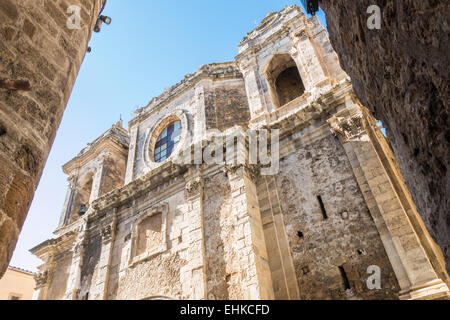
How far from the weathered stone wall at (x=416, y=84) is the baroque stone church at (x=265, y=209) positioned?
5.14m

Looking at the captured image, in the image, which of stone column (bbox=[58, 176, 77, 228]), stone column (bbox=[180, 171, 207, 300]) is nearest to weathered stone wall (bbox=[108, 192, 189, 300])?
stone column (bbox=[180, 171, 207, 300])

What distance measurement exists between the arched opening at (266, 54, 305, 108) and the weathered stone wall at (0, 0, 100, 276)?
31.7ft

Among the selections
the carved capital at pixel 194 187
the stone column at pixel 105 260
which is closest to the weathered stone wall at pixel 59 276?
the stone column at pixel 105 260

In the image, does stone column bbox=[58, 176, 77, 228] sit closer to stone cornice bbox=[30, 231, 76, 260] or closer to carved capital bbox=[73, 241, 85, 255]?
stone cornice bbox=[30, 231, 76, 260]

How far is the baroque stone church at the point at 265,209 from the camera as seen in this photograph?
22.6 feet

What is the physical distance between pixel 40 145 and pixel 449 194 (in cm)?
256

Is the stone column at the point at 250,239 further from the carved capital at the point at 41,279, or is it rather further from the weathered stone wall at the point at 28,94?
the carved capital at the point at 41,279

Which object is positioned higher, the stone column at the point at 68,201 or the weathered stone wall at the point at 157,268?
the stone column at the point at 68,201

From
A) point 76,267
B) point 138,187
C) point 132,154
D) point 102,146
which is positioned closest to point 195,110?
point 132,154

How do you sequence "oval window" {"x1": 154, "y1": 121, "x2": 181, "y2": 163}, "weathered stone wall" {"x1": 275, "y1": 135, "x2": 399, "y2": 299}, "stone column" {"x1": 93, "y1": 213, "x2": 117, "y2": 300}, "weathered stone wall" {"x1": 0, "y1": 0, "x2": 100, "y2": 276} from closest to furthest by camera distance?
"weathered stone wall" {"x1": 0, "y1": 0, "x2": 100, "y2": 276} < "weathered stone wall" {"x1": 275, "y1": 135, "x2": 399, "y2": 299} < "stone column" {"x1": 93, "y1": 213, "x2": 117, "y2": 300} < "oval window" {"x1": 154, "y1": 121, "x2": 181, "y2": 163}

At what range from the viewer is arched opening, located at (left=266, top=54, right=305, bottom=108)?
12355 millimetres

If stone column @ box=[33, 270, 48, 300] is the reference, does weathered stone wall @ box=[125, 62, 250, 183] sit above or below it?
above

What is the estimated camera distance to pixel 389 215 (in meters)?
6.82

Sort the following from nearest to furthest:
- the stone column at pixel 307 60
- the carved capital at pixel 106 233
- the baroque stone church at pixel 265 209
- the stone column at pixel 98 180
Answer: the baroque stone church at pixel 265 209
the stone column at pixel 307 60
the carved capital at pixel 106 233
the stone column at pixel 98 180
